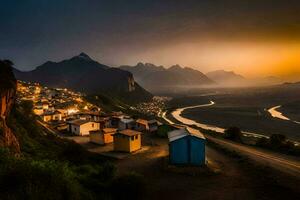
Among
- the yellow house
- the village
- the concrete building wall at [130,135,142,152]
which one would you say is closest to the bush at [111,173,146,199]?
the village

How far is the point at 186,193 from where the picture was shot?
20.5 m

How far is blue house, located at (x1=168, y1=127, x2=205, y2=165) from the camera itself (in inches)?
1054

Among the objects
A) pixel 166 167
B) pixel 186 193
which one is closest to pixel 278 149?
pixel 166 167

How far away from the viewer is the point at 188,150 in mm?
26984

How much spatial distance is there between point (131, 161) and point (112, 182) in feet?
42.4

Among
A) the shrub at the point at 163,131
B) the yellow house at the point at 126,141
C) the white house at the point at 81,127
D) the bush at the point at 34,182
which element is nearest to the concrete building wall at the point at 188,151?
the yellow house at the point at 126,141

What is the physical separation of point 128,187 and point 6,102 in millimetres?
15819

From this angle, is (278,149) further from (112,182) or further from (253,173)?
(112,182)

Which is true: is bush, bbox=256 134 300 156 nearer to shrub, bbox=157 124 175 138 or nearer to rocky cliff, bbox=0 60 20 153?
shrub, bbox=157 124 175 138

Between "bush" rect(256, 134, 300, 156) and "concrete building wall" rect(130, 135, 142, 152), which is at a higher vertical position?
"concrete building wall" rect(130, 135, 142, 152)

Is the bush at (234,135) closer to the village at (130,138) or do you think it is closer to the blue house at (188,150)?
the village at (130,138)

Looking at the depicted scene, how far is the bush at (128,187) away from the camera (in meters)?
16.8

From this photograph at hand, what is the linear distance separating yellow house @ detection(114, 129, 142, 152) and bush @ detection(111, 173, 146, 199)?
1732 centimetres

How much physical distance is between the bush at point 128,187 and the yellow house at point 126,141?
682 inches
